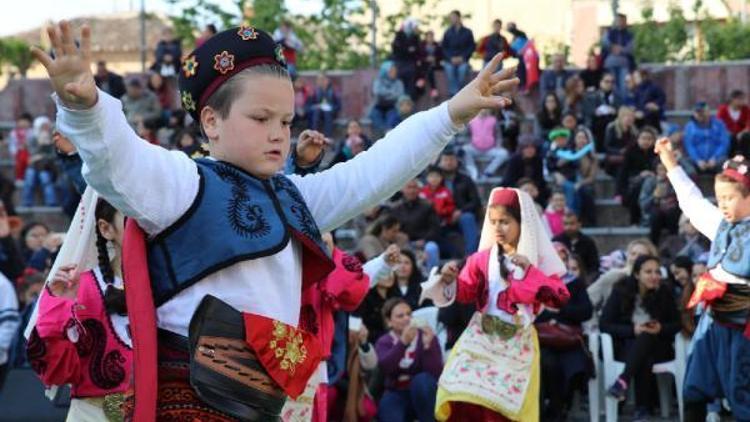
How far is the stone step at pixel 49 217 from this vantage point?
726 inches

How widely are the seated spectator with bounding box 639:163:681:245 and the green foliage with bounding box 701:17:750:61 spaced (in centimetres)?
1164

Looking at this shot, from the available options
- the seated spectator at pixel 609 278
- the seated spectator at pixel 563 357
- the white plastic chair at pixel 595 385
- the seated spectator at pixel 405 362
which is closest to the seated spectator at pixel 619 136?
the seated spectator at pixel 609 278

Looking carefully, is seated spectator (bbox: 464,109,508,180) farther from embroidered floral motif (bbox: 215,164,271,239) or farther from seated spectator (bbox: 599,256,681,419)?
embroidered floral motif (bbox: 215,164,271,239)

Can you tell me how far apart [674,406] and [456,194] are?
441 cm

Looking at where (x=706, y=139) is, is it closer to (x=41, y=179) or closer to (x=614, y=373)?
(x=614, y=373)

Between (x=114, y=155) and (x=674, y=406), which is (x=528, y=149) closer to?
(x=674, y=406)

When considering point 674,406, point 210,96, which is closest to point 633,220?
point 674,406

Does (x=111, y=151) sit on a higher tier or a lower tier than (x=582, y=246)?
higher

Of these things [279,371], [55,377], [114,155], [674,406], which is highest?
[114,155]

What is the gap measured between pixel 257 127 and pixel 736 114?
Result: 14.7 metres

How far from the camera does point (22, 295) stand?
13234mm

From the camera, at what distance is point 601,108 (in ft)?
61.1

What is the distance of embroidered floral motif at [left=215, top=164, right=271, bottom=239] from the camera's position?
423 centimetres

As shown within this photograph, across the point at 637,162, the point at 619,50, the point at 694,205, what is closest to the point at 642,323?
the point at 694,205
